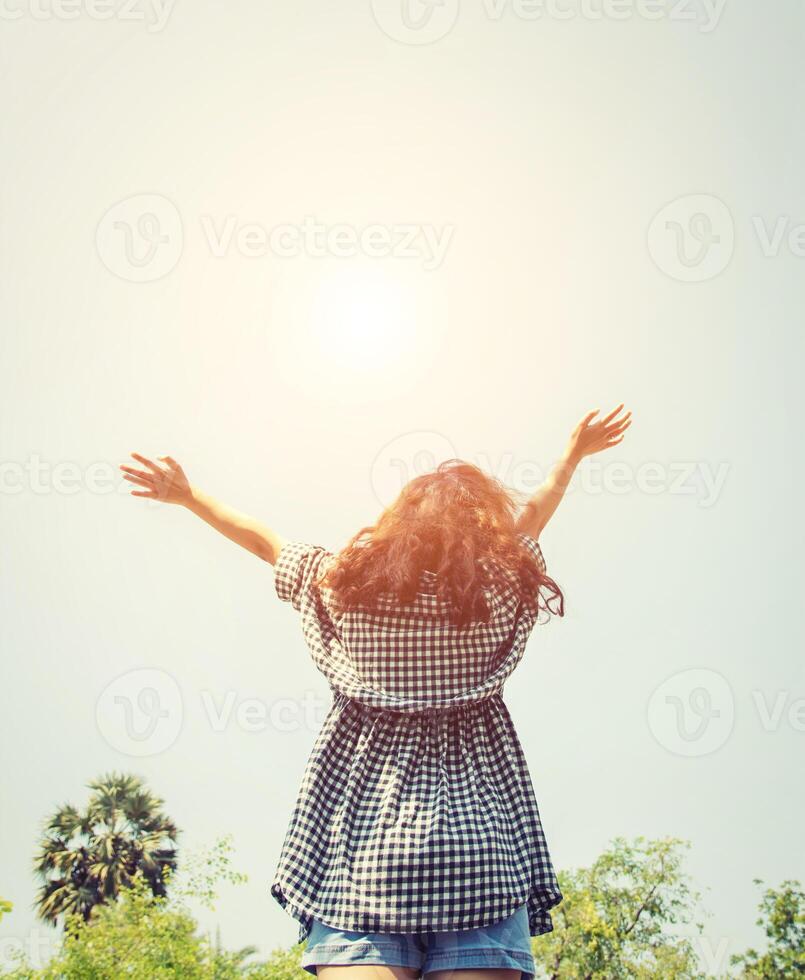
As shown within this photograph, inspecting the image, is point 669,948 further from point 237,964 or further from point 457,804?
point 457,804

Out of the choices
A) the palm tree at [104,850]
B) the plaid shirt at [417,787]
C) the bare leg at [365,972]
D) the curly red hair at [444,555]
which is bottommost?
A: the palm tree at [104,850]

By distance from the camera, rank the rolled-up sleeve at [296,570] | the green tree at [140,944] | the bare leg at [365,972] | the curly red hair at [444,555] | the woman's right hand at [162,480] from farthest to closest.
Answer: the green tree at [140,944] → the woman's right hand at [162,480] → the rolled-up sleeve at [296,570] → the curly red hair at [444,555] → the bare leg at [365,972]

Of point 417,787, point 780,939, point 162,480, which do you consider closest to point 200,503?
point 162,480

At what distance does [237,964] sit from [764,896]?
924 centimetres

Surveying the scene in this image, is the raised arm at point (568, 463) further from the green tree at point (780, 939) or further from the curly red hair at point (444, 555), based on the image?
the green tree at point (780, 939)

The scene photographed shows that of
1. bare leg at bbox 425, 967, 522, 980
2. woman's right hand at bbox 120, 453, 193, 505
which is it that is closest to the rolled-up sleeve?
woman's right hand at bbox 120, 453, 193, 505

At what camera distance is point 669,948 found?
51.1ft

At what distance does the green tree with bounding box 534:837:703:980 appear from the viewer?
15047 mm

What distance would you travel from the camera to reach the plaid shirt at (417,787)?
5.81ft

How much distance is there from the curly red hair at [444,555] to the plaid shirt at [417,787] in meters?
0.03

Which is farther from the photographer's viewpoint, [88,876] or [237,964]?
[237,964]

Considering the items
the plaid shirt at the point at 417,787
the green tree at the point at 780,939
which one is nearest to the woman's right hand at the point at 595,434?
the plaid shirt at the point at 417,787

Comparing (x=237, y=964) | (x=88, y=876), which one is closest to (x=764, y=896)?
(x=237, y=964)

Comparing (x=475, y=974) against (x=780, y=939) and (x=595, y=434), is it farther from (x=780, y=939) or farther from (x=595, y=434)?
(x=780, y=939)
